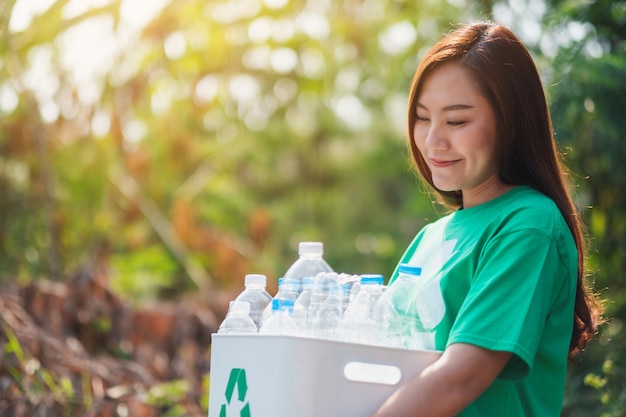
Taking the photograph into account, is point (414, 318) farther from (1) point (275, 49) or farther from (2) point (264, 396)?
(1) point (275, 49)

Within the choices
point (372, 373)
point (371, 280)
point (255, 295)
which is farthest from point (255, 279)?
point (372, 373)

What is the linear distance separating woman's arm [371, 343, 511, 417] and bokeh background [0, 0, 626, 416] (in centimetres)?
140

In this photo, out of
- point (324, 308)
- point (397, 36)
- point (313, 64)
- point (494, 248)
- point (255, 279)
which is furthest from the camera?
point (313, 64)

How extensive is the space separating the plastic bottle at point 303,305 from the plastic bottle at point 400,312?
6.1 inches

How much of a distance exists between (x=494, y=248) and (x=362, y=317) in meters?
0.32

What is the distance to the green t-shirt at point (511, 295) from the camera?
69.5 inches

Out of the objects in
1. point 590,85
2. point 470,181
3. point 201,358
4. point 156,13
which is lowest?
point 201,358

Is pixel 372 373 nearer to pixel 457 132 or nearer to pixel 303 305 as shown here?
pixel 303 305

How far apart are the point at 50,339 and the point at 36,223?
347 centimetres

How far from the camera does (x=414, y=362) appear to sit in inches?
71.8

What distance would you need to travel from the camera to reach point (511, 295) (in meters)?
1.78

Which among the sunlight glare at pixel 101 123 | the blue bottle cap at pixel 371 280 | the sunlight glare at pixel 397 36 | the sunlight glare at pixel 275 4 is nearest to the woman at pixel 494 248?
the blue bottle cap at pixel 371 280

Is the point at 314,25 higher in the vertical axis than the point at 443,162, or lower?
higher

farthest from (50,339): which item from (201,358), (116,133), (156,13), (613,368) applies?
(156,13)
